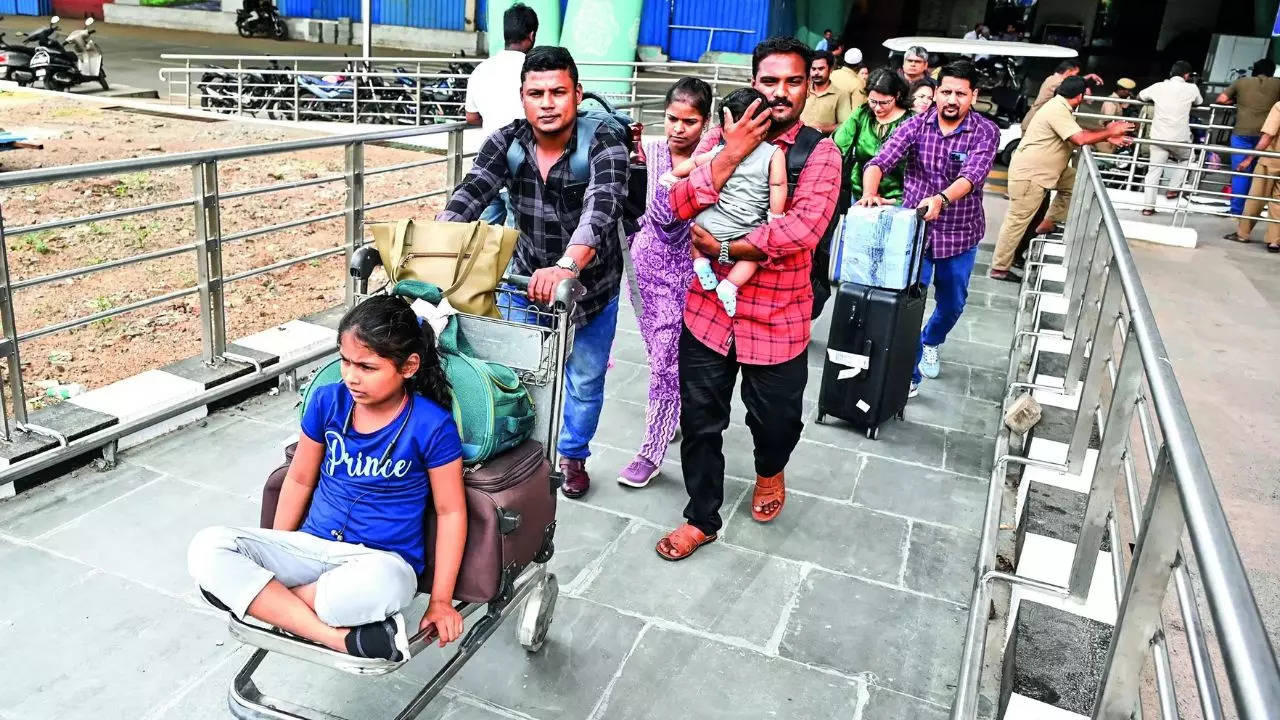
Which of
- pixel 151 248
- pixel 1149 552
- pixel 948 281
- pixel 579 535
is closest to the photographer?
pixel 1149 552

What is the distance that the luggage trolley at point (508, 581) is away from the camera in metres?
2.25

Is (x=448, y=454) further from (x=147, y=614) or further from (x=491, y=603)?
(x=147, y=614)

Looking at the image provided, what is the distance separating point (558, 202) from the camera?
136 inches

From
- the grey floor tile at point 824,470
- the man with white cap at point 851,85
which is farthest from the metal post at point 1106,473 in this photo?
the man with white cap at point 851,85

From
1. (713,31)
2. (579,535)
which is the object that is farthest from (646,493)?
(713,31)

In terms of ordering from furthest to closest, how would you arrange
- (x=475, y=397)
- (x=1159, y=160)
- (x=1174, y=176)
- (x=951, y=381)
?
(x=1174, y=176) → (x=1159, y=160) → (x=951, y=381) → (x=475, y=397)

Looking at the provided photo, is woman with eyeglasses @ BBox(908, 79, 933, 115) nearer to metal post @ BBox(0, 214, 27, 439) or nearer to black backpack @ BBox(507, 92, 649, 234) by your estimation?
black backpack @ BBox(507, 92, 649, 234)

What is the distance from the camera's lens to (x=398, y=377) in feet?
7.49

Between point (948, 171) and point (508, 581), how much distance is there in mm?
3610

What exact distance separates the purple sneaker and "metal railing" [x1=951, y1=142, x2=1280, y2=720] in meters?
1.39

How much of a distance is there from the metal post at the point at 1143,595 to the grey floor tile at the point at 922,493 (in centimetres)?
207

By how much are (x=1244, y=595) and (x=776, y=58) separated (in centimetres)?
231

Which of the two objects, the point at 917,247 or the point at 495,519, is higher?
the point at 917,247

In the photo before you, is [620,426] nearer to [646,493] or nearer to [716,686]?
[646,493]
